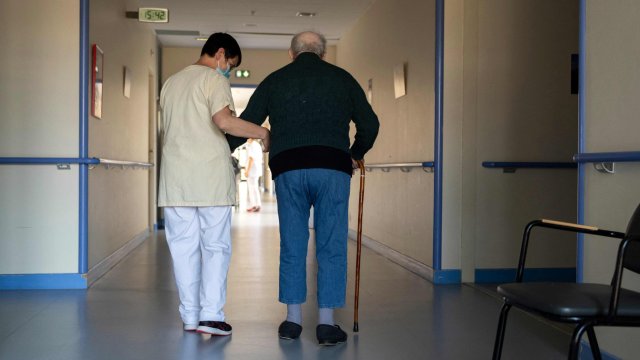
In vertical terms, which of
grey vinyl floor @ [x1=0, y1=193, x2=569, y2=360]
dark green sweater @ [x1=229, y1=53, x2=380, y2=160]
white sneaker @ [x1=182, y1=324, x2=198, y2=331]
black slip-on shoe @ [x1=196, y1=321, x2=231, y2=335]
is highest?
dark green sweater @ [x1=229, y1=53, x2=380, y2=160]

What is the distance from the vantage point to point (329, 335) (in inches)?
125

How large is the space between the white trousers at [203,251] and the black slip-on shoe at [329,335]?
552 millimetres

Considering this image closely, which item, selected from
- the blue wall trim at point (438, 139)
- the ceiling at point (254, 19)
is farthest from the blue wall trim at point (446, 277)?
the ceiling at point (254, 19)

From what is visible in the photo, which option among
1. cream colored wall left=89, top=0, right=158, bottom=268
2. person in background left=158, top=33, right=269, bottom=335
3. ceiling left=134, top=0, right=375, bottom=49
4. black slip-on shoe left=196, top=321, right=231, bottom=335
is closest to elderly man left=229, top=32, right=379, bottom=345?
person in background left=158, top=33, right=269, bottom=335

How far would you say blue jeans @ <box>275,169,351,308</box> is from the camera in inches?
125

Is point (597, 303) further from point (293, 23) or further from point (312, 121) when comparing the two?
point (293, 23)

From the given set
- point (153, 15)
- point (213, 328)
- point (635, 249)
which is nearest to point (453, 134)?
point (213, 328)

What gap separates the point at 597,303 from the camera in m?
1.85

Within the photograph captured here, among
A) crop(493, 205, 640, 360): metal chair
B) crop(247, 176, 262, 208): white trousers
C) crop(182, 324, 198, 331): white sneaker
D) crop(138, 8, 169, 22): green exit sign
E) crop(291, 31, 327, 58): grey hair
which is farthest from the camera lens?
crop(247, 176, 262, 208): white trousers

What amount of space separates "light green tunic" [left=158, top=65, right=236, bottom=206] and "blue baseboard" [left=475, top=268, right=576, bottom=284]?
8.16ft

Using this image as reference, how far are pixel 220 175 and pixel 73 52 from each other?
203 cm

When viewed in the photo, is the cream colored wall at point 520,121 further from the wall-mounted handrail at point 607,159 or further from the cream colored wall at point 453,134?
the wall-mounted handrail at point 607,159

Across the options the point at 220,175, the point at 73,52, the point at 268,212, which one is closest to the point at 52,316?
the point at 220,175

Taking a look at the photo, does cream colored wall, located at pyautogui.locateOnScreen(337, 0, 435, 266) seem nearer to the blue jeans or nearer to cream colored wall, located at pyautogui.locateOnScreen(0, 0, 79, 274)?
the blue jeans
